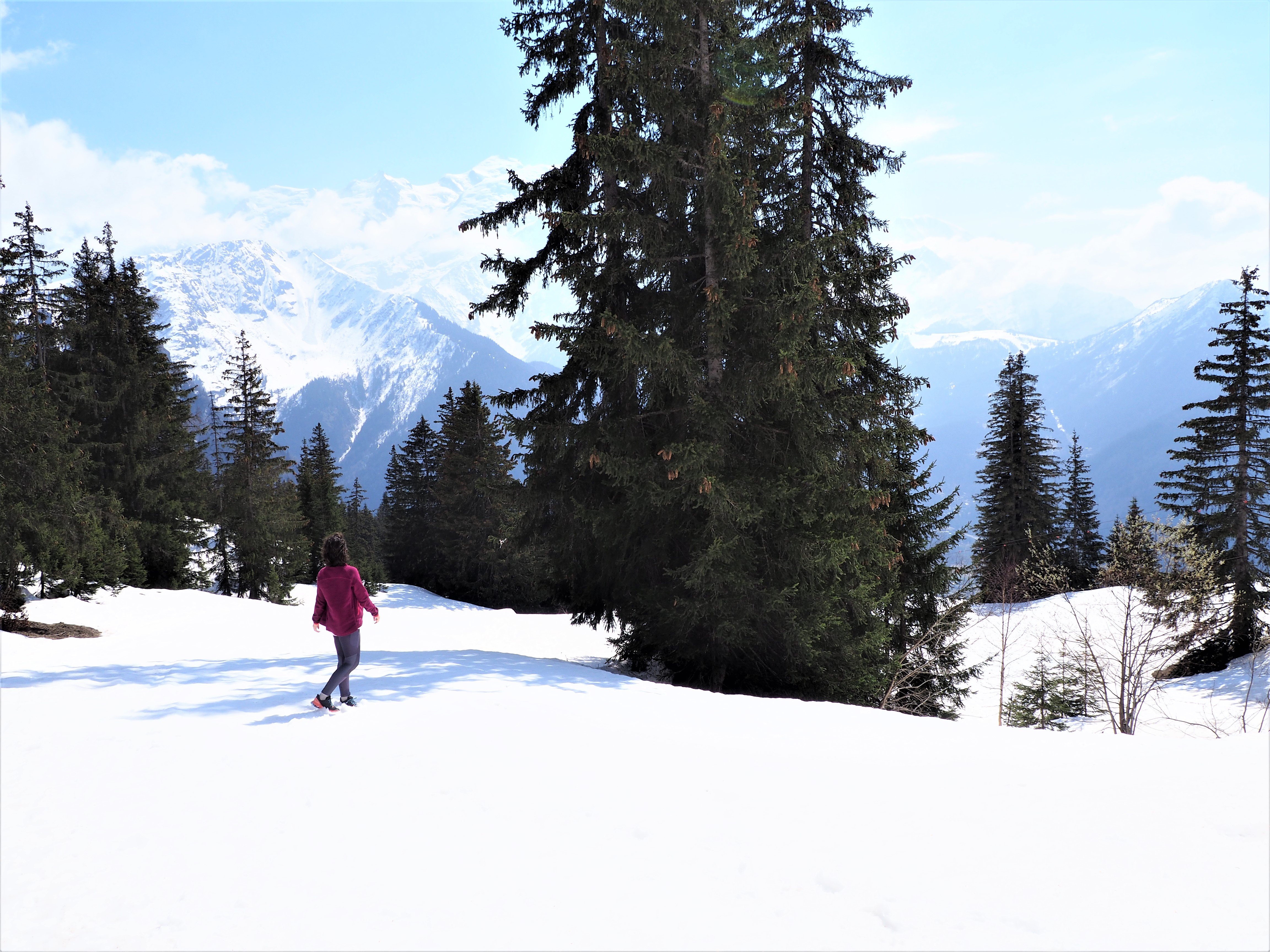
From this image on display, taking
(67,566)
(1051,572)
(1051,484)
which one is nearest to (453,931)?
(1051,572)

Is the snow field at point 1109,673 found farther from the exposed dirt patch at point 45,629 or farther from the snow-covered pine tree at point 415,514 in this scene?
the snow-covered pine tree at point 415,514

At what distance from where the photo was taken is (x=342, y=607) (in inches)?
311

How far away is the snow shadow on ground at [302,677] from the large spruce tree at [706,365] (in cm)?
247

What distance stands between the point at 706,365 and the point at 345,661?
7247 mm

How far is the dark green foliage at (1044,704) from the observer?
15.0 meters

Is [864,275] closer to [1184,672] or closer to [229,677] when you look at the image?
[229,677]

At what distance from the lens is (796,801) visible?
5.23 meters

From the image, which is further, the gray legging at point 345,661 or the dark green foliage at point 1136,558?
the dark green foliage at point 1136,558

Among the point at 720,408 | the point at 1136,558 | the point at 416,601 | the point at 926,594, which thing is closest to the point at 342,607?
the point at 720,408

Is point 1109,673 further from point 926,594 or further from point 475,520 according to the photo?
point 475,520

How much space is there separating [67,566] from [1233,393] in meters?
35.5

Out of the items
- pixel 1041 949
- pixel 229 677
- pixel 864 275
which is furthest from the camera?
pixel 864 275

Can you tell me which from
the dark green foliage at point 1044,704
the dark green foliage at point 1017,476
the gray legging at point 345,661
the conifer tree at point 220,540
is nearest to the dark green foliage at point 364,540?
the conifer tree at point 220,540

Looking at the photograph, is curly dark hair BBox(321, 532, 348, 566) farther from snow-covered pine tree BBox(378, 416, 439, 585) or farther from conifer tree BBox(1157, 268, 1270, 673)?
snow-covered pine tree BBox(378, 416, 439, 585)
